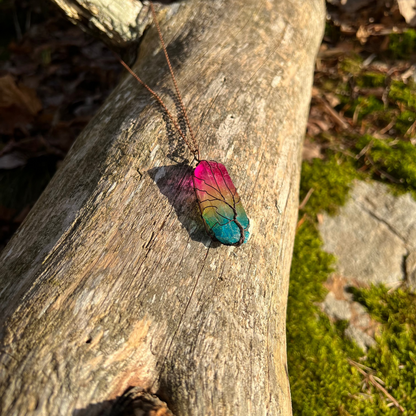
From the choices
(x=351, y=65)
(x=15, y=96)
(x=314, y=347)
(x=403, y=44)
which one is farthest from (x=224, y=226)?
(x=403, y=44)

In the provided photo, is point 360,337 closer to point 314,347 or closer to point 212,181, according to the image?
point 314,347

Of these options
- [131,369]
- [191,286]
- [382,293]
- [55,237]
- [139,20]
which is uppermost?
[139,20]

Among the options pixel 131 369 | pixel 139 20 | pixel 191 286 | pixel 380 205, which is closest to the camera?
pixel 131 369

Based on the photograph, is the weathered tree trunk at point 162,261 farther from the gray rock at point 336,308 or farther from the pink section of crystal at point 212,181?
the gray rock at point 336,308

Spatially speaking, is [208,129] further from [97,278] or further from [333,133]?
[333,133]

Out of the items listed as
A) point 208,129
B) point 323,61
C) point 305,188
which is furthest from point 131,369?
point 323,61

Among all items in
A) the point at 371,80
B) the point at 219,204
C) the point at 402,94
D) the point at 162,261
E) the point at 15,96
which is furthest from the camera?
the point at 371,80

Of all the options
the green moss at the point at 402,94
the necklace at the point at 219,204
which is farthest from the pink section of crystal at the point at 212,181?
the green moss at the point at 402,94
